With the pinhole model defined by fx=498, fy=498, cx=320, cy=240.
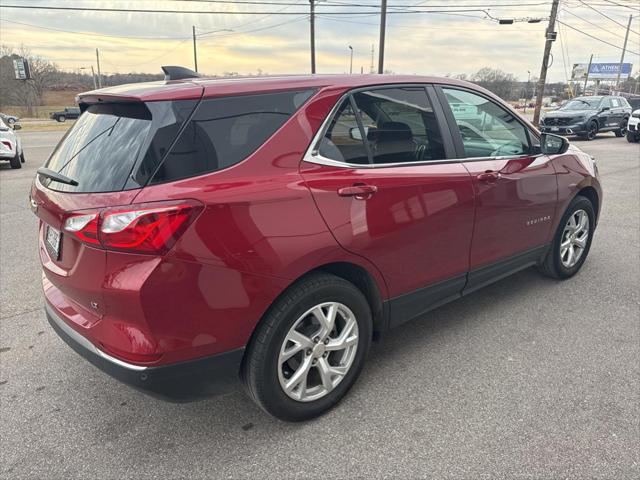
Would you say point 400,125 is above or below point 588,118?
above

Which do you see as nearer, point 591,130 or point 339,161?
point 339,161

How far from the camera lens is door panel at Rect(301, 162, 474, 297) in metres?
2.50

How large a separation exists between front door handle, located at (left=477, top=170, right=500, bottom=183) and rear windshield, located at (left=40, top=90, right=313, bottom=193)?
144cm

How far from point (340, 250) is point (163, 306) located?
91cm

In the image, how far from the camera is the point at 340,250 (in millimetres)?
2523

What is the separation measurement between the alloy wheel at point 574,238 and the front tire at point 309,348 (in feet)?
8.29

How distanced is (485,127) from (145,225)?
2.58m

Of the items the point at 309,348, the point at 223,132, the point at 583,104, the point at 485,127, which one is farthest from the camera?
the point at 583,104

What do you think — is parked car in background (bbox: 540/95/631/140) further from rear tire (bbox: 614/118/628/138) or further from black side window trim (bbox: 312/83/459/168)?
black side window trim (bbox: 312/83/459/168)

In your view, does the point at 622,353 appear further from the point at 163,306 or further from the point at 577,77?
the point at 577,77

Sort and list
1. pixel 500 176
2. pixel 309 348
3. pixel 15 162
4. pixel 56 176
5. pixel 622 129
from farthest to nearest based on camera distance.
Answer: pixel 622 129
pixel 15 162
pixel 500 176
pixel 309 348
pixel 56 176

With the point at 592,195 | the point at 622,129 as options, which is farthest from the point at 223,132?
the point at 622,129

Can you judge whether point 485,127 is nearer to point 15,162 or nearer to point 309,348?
point 309,348

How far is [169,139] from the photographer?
6.98ft
